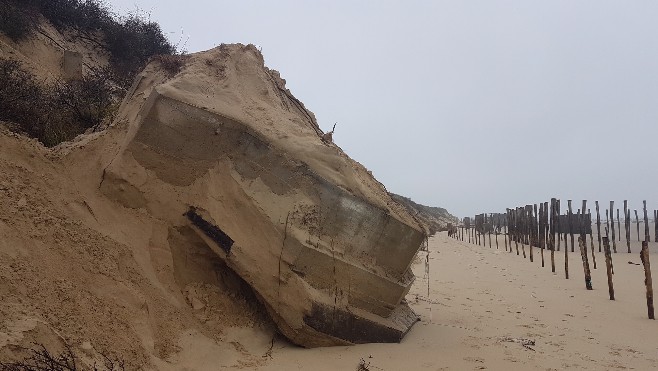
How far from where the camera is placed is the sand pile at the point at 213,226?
4168 millimetres

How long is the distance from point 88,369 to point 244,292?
7.28ft

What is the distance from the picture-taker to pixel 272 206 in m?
4.95

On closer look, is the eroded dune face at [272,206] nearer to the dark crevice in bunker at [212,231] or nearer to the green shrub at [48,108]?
the dark crevice in bunker at [212,231]

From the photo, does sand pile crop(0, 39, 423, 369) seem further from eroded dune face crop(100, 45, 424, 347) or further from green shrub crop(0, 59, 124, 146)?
green shrub crop(0, 59, 124, 146)

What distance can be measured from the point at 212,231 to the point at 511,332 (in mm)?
4021

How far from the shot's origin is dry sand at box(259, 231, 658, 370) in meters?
4.55

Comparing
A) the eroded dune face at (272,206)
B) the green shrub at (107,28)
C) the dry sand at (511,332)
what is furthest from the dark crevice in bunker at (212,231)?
the green shrub at (107,28)

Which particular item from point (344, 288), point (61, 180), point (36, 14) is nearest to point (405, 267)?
point (344, 288)

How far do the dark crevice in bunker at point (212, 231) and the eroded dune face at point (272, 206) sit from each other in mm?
10

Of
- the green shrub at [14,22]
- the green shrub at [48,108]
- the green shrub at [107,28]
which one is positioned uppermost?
the green shrub at [107,28]

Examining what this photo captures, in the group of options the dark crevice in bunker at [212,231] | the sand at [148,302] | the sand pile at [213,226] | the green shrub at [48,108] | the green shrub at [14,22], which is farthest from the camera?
the green shrub at [14,22]

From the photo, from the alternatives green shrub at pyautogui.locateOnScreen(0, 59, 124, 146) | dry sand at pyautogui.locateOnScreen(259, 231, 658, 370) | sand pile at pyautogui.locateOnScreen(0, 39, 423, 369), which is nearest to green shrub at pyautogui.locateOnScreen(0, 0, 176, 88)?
green shrub at pyautogui.locateOnScreen(0, 59, 124, 146)

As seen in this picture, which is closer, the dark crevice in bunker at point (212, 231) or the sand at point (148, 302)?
the sand at point (148, 302)

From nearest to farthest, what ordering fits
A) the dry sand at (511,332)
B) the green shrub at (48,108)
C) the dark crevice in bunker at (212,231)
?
the dry sand at (511,332), the dark crevice in bunker at (212,231), the green shrub at (48,108)
